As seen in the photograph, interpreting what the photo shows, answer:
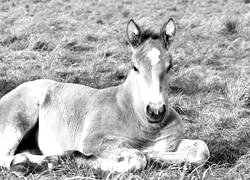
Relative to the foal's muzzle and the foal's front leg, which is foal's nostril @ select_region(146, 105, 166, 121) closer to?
the foal's muzzle

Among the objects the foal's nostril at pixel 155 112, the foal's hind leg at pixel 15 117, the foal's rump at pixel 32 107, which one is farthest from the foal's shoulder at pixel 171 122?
the foal's hind leg at pixel 15 117

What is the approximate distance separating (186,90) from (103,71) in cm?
211

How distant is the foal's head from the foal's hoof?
1314 millimetres

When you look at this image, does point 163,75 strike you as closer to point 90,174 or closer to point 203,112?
point 90,174

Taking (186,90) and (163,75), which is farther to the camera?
(186,90)

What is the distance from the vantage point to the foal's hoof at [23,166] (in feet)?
15.5

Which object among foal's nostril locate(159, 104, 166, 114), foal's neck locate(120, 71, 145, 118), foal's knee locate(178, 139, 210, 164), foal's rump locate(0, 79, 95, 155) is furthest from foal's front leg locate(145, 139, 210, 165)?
foal's rump locate(0, 79, 95, 155)

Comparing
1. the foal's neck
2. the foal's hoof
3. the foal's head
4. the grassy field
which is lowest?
the grassy field

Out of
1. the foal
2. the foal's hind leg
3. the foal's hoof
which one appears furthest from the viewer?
the foal's hind leg

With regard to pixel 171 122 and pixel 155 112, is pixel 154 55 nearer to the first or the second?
pixel 155 112

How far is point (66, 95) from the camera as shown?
20.9 feet

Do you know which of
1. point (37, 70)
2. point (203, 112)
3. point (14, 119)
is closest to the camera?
point (14, 119)

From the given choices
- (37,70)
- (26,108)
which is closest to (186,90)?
(37,70)

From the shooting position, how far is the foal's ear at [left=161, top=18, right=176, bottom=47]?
5.59m
